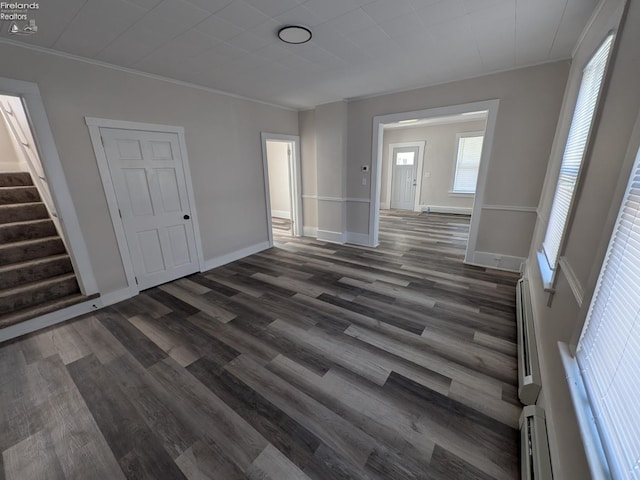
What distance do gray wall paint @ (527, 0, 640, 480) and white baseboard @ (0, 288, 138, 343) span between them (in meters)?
3.96

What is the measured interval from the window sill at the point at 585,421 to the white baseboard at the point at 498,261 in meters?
2.80

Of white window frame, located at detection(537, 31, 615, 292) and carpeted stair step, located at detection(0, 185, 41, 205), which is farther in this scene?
carpeted stair step, located at detection(0, 185, 41, 205)

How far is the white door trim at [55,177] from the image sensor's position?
7.14 ft

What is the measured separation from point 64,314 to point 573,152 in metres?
5.16

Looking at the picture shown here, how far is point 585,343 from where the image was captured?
107cm

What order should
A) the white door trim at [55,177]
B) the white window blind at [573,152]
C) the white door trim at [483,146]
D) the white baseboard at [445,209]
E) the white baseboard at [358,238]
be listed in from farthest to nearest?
the white baseboard at [445,209], the white baseboard at [358,238], the white door trim at [483,146], the white door trim at [55,177], the white window blind at [573,152]

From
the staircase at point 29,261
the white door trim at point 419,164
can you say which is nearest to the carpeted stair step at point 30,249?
the staircase at point 29,261

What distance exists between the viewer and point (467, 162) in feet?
23.0

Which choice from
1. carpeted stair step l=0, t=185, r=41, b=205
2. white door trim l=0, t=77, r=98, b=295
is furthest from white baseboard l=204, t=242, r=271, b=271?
carpeted stair step l=0, t=185, r=41, b=205

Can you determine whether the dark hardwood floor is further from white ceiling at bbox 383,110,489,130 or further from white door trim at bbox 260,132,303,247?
white ceiling at bbox 383,110,489,130

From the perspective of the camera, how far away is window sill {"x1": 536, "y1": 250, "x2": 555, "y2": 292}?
1756mm

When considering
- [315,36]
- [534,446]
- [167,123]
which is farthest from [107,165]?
[534,446]

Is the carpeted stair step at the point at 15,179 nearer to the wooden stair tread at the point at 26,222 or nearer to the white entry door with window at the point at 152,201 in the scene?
the wooden stair tread at the point at 26,222

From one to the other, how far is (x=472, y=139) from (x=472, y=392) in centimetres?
715
